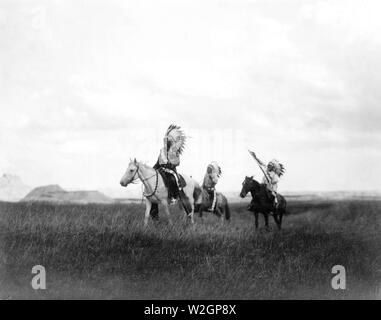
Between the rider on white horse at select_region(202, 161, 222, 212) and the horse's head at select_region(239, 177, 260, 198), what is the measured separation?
577mm

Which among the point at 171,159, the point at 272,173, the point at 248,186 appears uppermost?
the point at 171,159

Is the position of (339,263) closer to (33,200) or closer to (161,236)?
(161,236)

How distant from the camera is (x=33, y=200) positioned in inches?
565

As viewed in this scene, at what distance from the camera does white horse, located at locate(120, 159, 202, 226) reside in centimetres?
1430

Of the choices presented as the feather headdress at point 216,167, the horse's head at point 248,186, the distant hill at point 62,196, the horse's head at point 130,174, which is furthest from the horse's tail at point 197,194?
the distant hill at point 62,196

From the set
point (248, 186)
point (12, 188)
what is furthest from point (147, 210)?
point (12, 188)

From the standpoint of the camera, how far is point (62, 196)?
47.4ft

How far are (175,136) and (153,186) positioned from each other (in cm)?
117

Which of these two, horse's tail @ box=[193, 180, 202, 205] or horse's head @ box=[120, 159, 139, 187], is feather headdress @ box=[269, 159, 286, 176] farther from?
horse's head @ box=[120, 159, 139, 187]

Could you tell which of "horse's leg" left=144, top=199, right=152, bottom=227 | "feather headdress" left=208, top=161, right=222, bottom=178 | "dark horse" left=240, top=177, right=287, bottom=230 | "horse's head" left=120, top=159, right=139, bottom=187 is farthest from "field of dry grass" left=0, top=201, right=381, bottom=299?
"feather headdress" left=208, top=161, right=222, bottom=178

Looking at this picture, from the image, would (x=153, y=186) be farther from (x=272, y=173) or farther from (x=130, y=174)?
(x=272, y=173)

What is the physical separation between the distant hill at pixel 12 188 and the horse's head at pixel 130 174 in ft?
6.24
